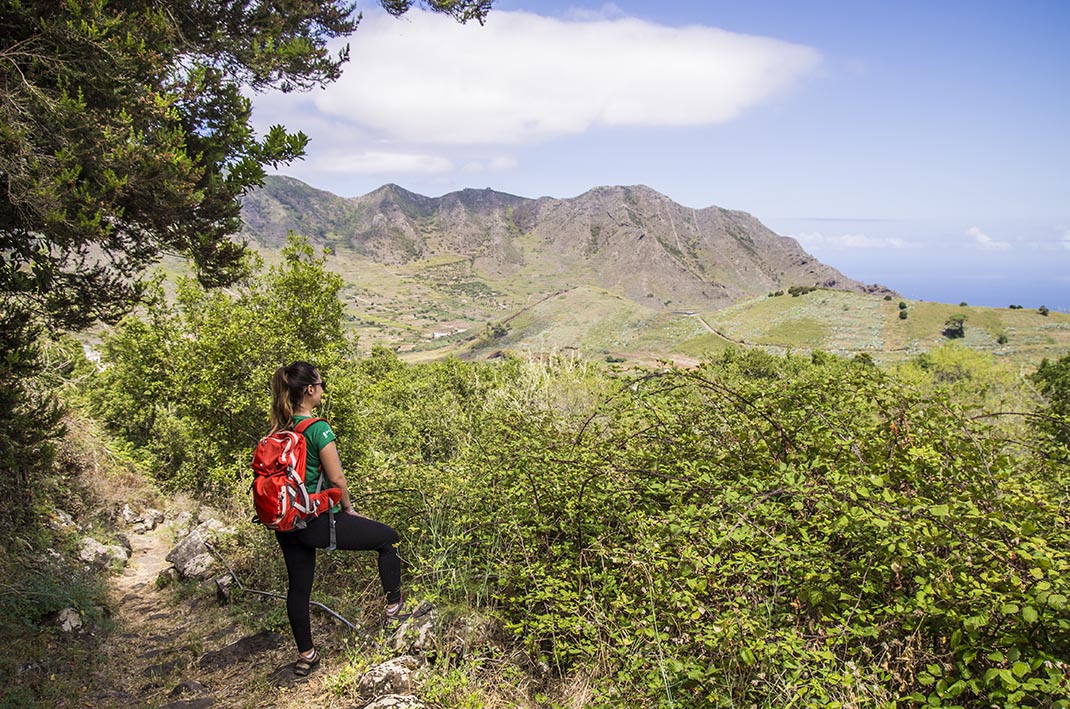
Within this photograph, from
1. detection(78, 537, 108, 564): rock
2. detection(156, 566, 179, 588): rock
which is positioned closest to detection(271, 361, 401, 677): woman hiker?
detection(156, 566, 179, 588): rock

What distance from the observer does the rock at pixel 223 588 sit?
6.30m

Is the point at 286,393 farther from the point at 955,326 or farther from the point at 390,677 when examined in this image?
the point at 955,326

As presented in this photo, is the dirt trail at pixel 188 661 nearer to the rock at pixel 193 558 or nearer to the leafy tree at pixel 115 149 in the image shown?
the rock at pixel 193 558

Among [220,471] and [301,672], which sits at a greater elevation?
[220,471]

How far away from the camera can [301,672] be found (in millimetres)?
4258

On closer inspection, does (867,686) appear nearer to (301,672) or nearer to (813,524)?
(813,524)

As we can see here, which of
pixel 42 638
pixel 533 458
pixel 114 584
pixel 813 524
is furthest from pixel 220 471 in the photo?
pixel 813 524

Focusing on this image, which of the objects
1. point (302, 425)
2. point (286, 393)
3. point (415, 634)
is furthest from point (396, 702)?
point (286, 393)

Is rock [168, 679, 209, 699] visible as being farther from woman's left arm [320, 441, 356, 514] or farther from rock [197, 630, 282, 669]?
woman's left arm [320, 441, 356, 514]

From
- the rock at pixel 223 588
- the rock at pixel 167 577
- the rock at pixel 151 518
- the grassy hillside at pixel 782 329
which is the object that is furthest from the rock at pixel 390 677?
the grassy hillside at pixel 782 329

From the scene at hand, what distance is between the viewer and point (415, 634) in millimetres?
4188

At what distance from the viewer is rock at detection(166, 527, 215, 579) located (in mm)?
7020

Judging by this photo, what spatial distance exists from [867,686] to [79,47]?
6.92 meters

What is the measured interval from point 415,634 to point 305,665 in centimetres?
99
